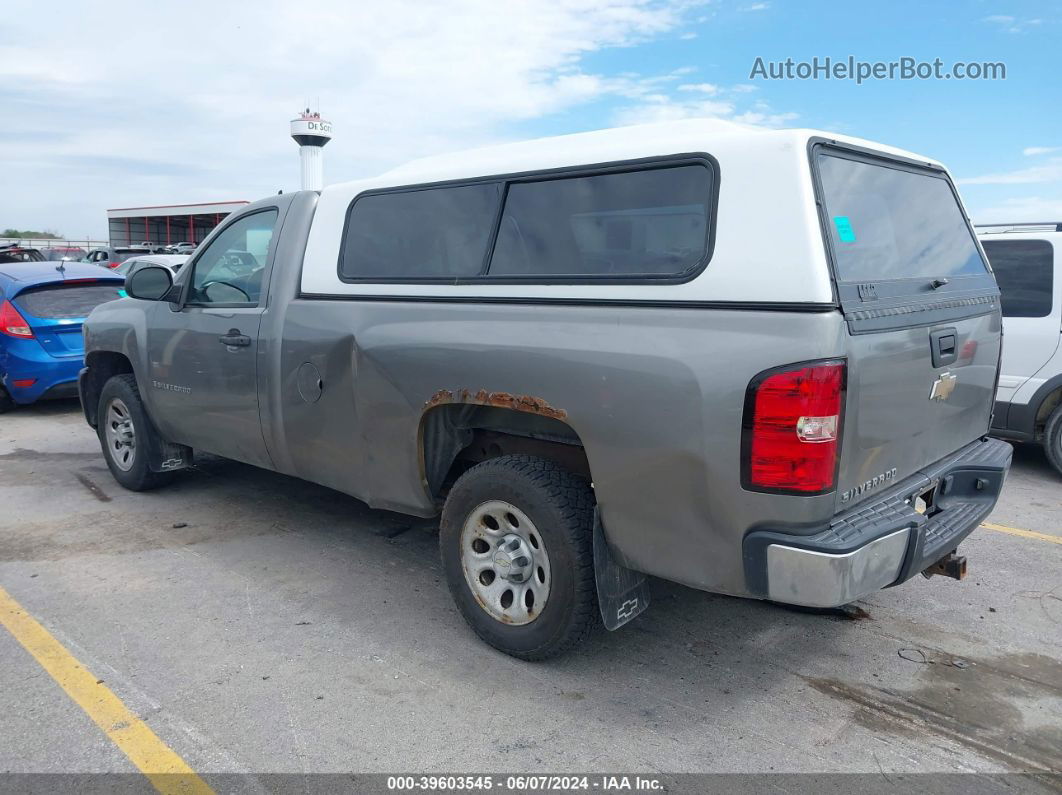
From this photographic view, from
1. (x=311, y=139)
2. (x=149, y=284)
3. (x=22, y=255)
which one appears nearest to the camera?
(x=149, y=284)

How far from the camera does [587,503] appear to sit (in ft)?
10.9

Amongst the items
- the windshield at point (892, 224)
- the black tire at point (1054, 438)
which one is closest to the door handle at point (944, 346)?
the windshield at point (892, 224)

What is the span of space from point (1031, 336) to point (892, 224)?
389cm

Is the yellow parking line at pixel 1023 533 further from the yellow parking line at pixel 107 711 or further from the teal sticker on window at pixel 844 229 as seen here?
the yellow parking line at pixel 107 711

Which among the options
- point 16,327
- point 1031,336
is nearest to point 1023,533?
point 1031,336

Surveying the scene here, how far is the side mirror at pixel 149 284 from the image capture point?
5.12 m

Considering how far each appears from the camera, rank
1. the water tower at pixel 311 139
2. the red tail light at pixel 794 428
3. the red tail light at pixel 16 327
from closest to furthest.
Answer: the red tail light at pixel 794 428
the red tail light at pixel 16 327
the water tower at pixel 311 139

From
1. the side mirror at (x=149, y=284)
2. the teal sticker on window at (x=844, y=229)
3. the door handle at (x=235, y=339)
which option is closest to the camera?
the teal sticker on window at (x=844, y=229)

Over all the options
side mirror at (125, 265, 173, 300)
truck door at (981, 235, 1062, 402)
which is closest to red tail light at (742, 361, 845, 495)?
side mirror at (125, 265, 173, 300)

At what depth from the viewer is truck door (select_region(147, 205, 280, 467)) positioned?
4648 mm

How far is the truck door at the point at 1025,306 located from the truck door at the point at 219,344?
5318 mm

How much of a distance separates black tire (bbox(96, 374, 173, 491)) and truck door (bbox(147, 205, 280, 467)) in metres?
0.30

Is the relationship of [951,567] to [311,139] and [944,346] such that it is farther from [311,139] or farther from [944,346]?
[311,139]

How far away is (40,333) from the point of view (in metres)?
8.58
